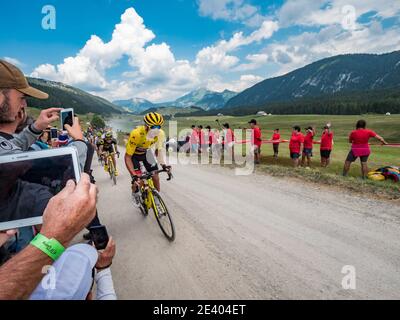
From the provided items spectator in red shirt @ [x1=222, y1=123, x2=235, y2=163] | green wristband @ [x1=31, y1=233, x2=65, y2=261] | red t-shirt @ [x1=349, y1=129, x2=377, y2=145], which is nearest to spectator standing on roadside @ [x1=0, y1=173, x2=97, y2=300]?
green wristband @ [x1=31, y1=233, x2=65, y2=261]

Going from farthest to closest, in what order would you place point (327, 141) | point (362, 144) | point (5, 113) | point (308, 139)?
1. point (308, 139)
2. point (327, 141)
3. point (362, 144)
4. point (5, 113)

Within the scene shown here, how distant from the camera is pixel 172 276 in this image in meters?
3.68

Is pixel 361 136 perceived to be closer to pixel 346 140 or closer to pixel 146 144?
pixel 146 144

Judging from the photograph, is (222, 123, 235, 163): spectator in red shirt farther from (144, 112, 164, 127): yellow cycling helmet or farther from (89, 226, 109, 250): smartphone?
(89, 226, 109, 250): smartphone

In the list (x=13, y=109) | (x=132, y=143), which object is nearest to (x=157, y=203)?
(x=132, y=143)

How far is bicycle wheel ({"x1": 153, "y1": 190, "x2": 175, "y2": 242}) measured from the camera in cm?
494

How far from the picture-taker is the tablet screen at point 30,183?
64.7 inches

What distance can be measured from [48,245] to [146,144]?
17.3 ft

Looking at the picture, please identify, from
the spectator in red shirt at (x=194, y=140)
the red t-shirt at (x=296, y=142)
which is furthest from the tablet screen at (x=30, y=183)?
the spectator in red shirt at (x=194, y=140)

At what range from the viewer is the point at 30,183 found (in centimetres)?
177

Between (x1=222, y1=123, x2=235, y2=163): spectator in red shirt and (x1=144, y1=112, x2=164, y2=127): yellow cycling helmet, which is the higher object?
(x1=144, y1=112, x2=164, y2=127): yellow cycling helmet

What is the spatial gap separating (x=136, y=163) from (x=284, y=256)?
175 inches
